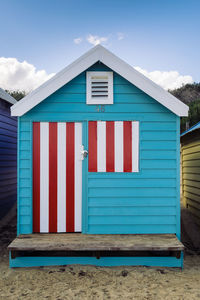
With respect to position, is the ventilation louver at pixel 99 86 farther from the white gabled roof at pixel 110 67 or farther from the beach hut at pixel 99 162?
the white gabled roof at pixel 110 67

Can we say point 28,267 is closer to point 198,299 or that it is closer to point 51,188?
point 51,188

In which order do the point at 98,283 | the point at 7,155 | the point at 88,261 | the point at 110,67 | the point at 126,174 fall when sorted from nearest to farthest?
the point at 98,283 < the point at 88,261 < the point at 110,67 < the point at 126,174 < the point at 7,155

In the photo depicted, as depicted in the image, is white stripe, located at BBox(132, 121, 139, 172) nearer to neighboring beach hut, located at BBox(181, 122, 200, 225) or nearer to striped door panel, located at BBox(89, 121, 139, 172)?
striped door panel, located at BBox(89, 121, 139, 172)

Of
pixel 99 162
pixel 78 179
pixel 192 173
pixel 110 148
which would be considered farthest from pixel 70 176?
pixel 192 173

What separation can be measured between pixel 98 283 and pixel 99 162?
1913 millimetres

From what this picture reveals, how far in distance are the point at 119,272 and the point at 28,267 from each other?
4.94 feet

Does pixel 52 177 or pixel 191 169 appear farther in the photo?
pixel 191 169

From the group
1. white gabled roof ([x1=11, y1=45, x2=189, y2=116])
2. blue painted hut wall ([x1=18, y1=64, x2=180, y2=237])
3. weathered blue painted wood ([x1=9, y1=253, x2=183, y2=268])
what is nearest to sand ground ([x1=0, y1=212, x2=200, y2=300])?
weathered blue painted wood ([x1=9, y1=253, x2=183, y2=268])

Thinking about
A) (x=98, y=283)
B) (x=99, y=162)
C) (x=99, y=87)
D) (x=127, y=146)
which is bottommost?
(x=98, y=283)

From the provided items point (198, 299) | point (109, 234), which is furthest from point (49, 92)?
point (198, 299)

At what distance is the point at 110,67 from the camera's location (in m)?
4.04

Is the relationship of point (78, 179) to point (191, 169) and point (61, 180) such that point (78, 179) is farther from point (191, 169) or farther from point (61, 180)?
point (191, 169)

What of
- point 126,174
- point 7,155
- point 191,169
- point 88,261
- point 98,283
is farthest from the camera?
point 191,169

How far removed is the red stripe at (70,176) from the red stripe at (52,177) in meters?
0.22
